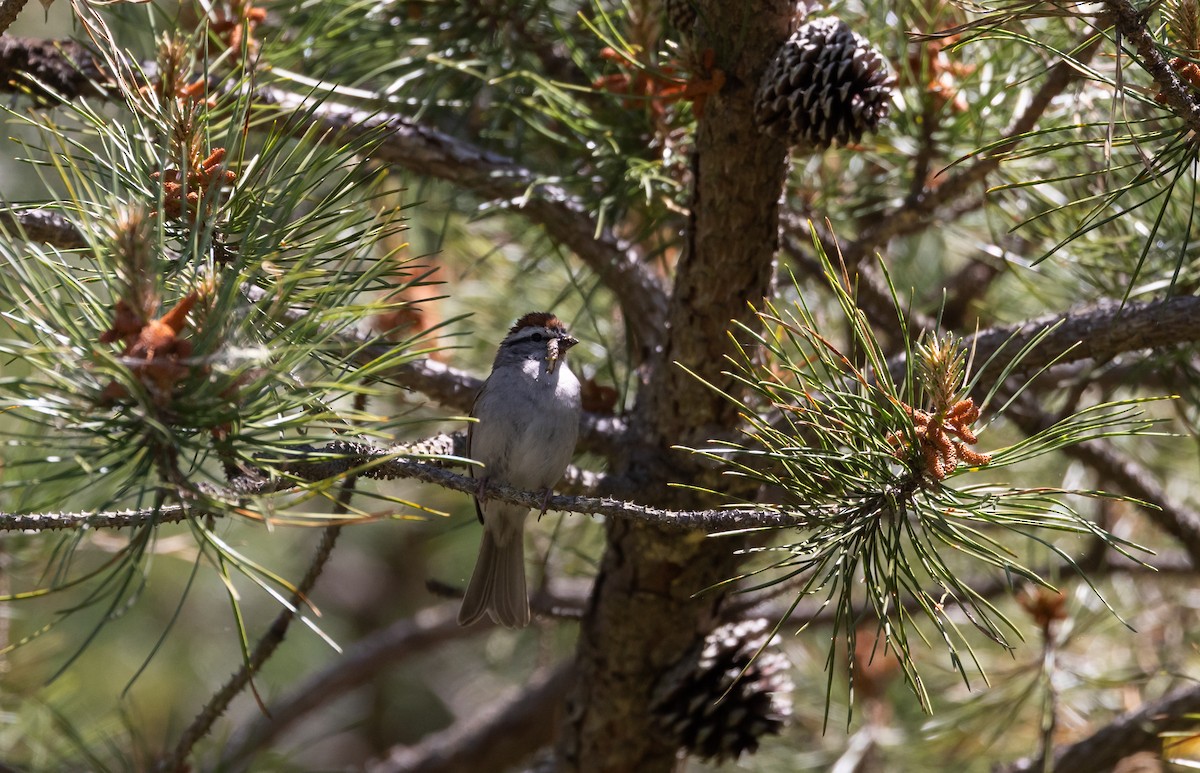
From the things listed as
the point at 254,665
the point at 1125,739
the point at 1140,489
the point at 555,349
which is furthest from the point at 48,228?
the point at 1140,489

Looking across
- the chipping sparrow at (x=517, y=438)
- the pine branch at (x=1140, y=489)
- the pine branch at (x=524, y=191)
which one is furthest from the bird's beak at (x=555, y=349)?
the pine branch at (x=1140, y=489)

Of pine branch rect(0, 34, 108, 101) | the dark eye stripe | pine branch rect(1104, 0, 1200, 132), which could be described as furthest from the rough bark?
pine branch rect(0, 34, 108, 101)

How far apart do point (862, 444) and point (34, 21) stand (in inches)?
202

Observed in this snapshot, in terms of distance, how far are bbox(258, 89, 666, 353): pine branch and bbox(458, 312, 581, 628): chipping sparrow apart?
28 cm

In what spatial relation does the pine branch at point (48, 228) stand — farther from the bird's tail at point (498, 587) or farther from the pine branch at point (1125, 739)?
the pine branch at point (1125, 739)

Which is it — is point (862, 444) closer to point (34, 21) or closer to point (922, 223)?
point (922, 223)

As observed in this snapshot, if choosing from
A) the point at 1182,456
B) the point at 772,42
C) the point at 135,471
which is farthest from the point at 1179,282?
the point at 135,471

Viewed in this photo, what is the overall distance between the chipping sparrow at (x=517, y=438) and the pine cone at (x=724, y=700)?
1.63ft

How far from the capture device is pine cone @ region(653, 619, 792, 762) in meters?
2.44

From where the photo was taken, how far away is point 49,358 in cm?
125

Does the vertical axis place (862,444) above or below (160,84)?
below

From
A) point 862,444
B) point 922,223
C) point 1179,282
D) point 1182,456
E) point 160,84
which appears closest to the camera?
point 862,444

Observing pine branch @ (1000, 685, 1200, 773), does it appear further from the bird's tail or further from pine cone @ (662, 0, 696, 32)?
pine cone @ (662, 0, 696, 32)

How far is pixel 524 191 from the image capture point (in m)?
2.53
